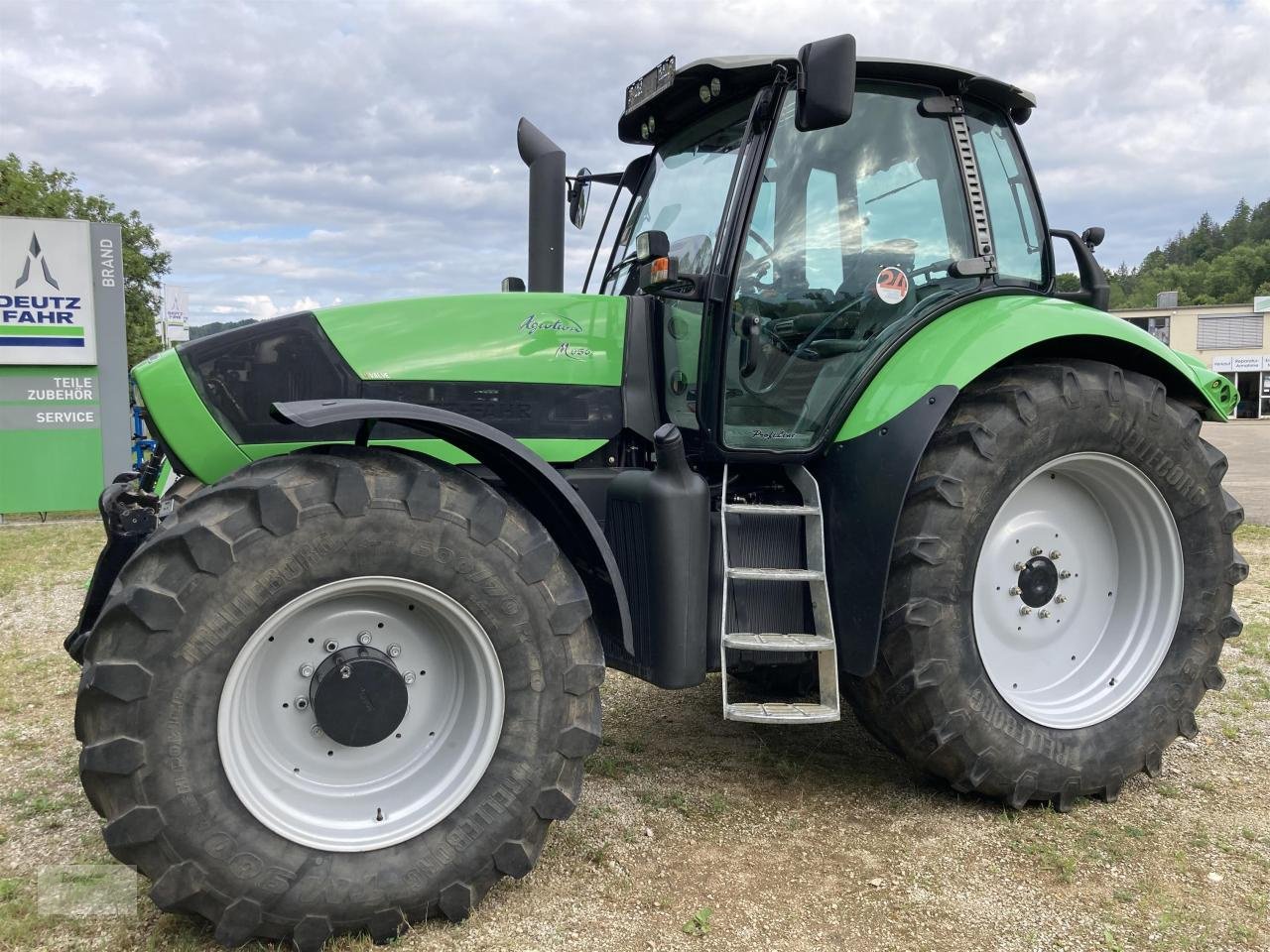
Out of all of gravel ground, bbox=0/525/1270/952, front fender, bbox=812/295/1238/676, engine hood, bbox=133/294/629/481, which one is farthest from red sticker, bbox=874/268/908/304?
gravel ground, bbox=0/525/1270/952

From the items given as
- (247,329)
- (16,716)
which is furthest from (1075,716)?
(16,716)

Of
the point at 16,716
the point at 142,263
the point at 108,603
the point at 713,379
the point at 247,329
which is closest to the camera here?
the point at 108,603

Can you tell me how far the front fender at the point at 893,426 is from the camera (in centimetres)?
321

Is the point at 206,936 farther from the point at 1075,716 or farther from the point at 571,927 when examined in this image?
the point at 1075,716

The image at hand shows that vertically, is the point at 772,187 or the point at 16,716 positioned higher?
the point at 772,187

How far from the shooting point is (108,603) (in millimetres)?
2428

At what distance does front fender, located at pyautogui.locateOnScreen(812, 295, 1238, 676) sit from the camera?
10.5 feet

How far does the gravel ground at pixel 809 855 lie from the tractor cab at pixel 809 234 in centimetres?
133

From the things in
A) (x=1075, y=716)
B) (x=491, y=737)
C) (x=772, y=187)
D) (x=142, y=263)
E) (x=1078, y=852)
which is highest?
(x=142, y=263)

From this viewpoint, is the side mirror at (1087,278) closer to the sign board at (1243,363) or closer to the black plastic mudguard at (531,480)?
the black plastic mudguard at (531,480)

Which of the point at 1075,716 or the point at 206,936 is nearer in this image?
the point at 206,936

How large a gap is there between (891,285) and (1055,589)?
1.32 metres

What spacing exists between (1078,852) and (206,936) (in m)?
2.66

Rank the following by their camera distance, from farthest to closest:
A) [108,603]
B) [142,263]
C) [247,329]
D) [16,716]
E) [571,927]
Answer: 1. [142,263]
2. [16,716]
3. [247,329]
4. [571,927]
5. [108,603]
